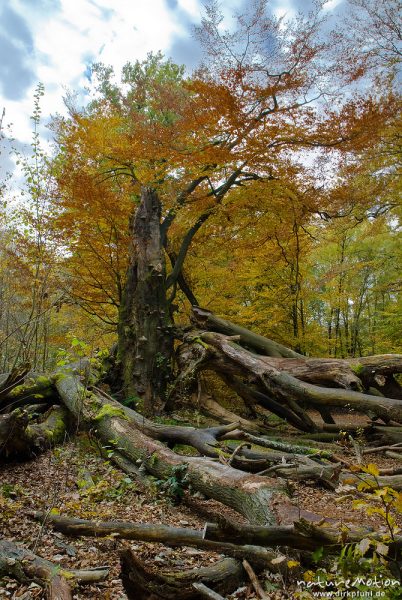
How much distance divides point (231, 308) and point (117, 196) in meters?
5.10

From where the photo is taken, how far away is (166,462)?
17.5 ft

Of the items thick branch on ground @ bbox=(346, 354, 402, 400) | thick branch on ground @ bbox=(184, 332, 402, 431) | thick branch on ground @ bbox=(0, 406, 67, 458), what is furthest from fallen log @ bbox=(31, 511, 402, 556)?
thick branch on ground @ bbox=(346, 354, 402, 400)

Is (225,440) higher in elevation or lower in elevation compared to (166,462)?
lower

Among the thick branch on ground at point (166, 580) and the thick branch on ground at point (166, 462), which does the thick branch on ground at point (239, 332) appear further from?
the thick branch on ground at point (166, 580)

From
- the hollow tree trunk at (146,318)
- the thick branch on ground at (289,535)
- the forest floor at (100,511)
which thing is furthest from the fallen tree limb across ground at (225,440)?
the hollow tree trunk at (146,318)

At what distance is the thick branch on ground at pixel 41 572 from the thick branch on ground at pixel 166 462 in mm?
1523

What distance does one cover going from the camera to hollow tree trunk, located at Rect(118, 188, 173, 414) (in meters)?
9.99

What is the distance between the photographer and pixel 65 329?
538 inches

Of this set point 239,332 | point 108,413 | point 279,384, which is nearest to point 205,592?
point 108,413

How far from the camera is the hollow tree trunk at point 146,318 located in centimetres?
999

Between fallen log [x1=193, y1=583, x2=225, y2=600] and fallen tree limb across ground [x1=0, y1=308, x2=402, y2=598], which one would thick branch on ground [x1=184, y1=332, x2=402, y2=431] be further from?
fallen log [x1=193, y1=583, x2=225, y2=600]

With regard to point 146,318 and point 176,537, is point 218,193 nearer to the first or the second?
point 146,318

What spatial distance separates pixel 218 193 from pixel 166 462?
7.99 m

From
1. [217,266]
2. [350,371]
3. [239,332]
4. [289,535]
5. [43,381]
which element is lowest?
[289,535]
